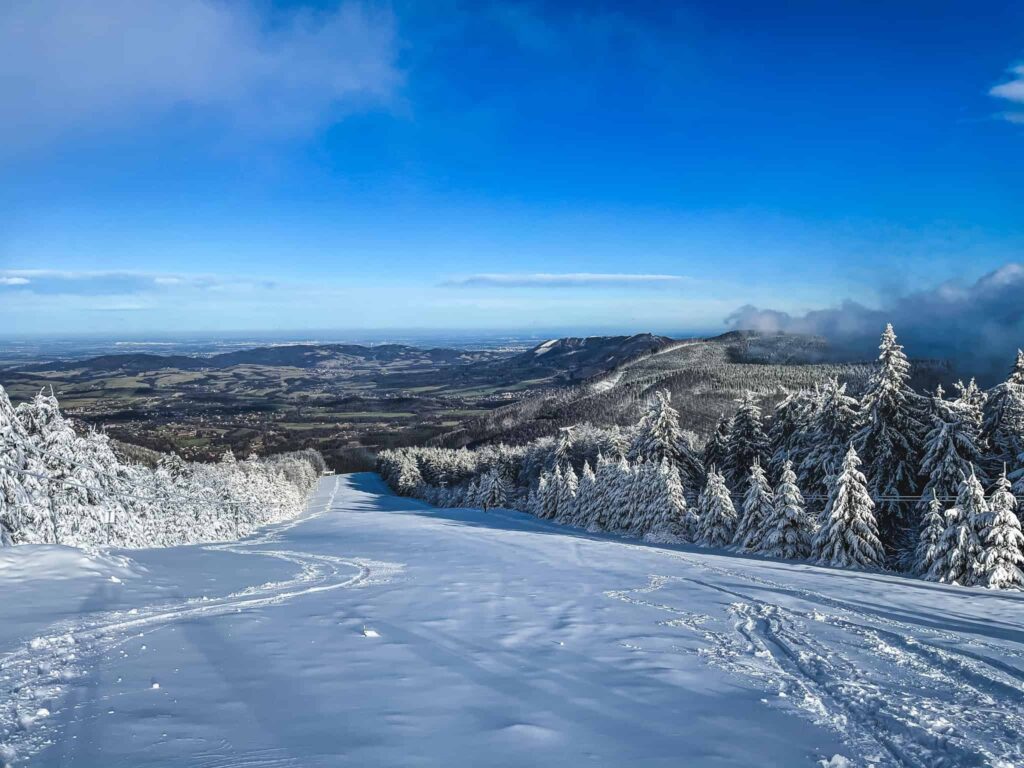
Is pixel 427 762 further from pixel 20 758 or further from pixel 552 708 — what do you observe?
pixel 20 758

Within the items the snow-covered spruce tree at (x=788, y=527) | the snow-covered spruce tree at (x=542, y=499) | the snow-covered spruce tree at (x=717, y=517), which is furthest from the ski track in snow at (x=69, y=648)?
the snow-covered spruce tree at (x=542, y=499)

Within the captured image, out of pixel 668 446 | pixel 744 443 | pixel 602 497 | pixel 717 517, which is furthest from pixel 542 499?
pixel 717 517

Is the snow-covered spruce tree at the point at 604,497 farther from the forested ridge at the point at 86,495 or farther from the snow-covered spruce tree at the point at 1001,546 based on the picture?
the forested ridge at the point at 86,495

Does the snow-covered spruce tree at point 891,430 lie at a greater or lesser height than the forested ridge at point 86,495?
greater

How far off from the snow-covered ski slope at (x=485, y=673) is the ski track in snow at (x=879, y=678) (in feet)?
0.12

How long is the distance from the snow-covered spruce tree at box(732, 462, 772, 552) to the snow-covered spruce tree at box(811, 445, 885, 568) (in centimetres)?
326

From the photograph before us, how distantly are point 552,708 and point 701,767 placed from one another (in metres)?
1.56

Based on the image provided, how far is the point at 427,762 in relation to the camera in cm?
450

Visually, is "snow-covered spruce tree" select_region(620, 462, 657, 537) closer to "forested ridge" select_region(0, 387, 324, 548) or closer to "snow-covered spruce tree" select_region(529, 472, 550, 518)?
"snow-covered spruce tree" select_region(529, 472, 550, 518)

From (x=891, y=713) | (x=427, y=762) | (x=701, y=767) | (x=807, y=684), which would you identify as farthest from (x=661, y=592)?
(x=427, y=762)

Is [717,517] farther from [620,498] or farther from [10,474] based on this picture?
[10,474]

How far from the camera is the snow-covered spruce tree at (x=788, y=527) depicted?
2297 centimetres

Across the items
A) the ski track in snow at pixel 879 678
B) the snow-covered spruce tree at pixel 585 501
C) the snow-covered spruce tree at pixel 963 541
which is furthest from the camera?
the snow-covered spruce tree at pixel 585 501

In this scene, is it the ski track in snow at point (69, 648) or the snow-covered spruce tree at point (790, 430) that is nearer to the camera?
the ski track in snow at point (69, 648)
